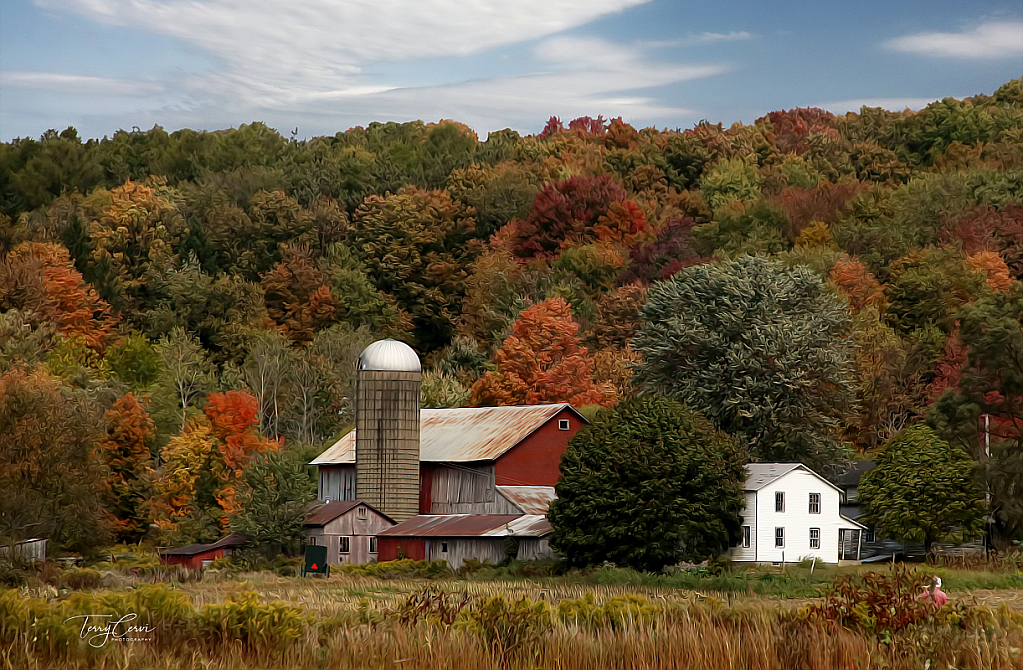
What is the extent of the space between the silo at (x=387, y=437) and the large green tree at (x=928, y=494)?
68.8 feet

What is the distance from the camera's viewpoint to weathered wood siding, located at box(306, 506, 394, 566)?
64.3 meters

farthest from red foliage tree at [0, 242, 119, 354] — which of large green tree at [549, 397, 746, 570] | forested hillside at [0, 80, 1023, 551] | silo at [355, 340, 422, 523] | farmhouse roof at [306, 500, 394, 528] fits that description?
large green tree at [549, 397, 746, 570]

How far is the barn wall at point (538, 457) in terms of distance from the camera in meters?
65.9

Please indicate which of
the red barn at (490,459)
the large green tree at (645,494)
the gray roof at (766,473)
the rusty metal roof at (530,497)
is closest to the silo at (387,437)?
the red barn at (490,459)

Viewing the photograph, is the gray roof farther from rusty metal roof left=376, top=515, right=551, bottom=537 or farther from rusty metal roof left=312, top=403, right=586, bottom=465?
rusty metal roof left=312, top=403, right=586, bottom=465

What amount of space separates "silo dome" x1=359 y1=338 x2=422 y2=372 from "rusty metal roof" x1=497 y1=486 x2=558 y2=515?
791 centimetres

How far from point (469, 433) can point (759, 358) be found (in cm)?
1423

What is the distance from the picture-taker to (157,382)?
101 metres

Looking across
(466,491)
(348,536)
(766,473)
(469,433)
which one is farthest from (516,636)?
(469,433)

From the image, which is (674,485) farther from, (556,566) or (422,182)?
(422,182)

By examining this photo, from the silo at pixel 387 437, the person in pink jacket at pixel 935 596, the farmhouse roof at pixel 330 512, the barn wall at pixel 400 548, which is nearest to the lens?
the person in pink jacket at pixel 935 596

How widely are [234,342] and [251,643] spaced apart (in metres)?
94.9

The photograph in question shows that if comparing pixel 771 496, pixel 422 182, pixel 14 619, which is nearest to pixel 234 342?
pixel 422 182

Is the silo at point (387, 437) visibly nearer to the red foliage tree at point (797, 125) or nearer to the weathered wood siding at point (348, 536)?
the weathered wood siding at point (348, 536)
